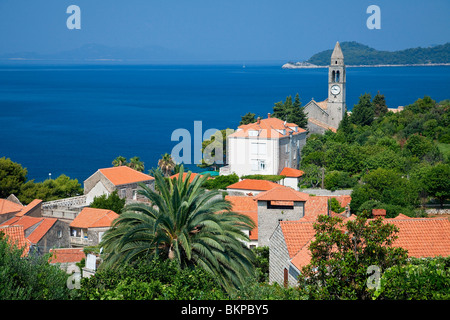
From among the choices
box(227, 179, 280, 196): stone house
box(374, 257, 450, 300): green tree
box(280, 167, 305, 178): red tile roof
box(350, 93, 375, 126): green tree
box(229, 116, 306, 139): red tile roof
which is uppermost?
box(350, 93, 375, 126): green tree

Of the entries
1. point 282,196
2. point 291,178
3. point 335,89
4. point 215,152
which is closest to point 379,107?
point 335,89

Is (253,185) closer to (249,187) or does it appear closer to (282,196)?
(249,187)

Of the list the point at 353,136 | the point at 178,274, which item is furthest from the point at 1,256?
the point at 353,136

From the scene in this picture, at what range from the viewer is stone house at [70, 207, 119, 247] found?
31.1 meters

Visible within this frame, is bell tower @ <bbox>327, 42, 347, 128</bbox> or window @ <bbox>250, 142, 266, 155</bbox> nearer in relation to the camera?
window @ <bbox>250, 142, 266, 155</bbox>

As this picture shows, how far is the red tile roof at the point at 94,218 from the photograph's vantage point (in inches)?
1241

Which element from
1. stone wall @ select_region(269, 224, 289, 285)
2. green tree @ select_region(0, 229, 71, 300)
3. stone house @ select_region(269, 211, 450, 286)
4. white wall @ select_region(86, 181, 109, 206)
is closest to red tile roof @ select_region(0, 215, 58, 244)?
white wall @ select_region(86, 181, 109, 206)

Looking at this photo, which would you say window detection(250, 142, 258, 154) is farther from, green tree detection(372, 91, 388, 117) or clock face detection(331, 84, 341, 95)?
green tree detection(372, 91, 388, 117)

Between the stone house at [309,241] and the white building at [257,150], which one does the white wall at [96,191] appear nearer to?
the white building at [257,150]

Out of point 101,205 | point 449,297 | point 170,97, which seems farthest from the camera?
point 170,97

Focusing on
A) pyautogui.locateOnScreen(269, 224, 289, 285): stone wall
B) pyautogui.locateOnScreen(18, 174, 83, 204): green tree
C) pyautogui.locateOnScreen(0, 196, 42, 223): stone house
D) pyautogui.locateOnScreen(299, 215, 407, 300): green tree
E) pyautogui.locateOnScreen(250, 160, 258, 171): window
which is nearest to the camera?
pyautogui.locateOnScreen(299, 215, 407, 300): green tree

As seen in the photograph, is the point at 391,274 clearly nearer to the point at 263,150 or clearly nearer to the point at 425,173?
the point at 425,173

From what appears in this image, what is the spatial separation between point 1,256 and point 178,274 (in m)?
3.62

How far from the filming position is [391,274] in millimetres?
10344
